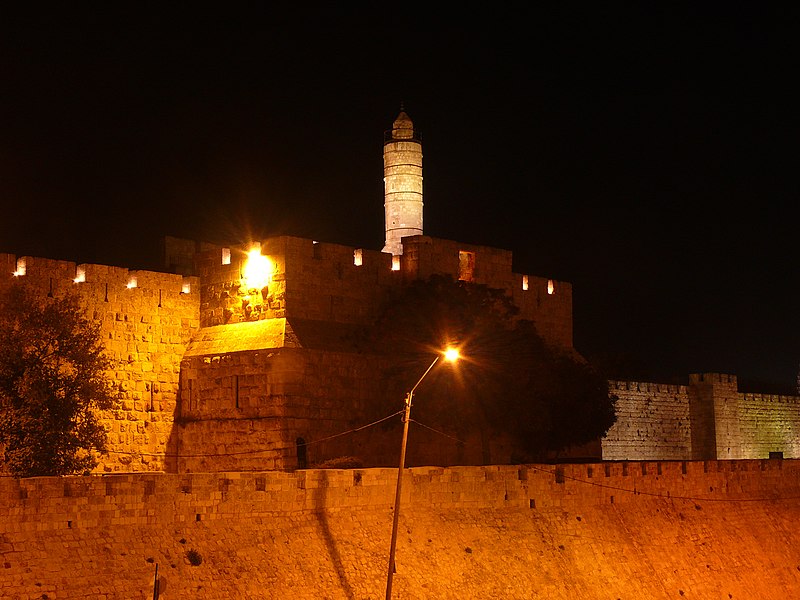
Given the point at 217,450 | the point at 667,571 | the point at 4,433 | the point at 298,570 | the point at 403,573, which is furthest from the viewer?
the point at 217,450

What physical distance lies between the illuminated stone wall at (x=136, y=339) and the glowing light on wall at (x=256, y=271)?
1448 mm

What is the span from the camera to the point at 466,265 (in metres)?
31.2

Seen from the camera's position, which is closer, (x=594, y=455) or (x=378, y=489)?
(x=378, y=489)

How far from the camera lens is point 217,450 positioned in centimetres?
2667

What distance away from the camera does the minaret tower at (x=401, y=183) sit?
129ft

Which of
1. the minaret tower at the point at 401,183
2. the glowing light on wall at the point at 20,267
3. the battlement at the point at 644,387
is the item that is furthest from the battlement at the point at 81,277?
the battlement at the point at 644,387

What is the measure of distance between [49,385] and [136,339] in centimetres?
389

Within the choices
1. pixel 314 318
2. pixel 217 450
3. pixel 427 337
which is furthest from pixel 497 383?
pixel 217 450

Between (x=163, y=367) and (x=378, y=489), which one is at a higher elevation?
(x=163, y=367)

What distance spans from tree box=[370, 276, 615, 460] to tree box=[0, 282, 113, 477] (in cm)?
608

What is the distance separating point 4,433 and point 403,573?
7.56 m

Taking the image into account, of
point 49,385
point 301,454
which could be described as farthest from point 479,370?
point 49,385

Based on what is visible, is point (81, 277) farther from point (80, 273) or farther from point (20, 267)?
point (20, 267)

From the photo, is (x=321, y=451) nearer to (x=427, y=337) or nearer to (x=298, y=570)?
(x=427, y=337)
